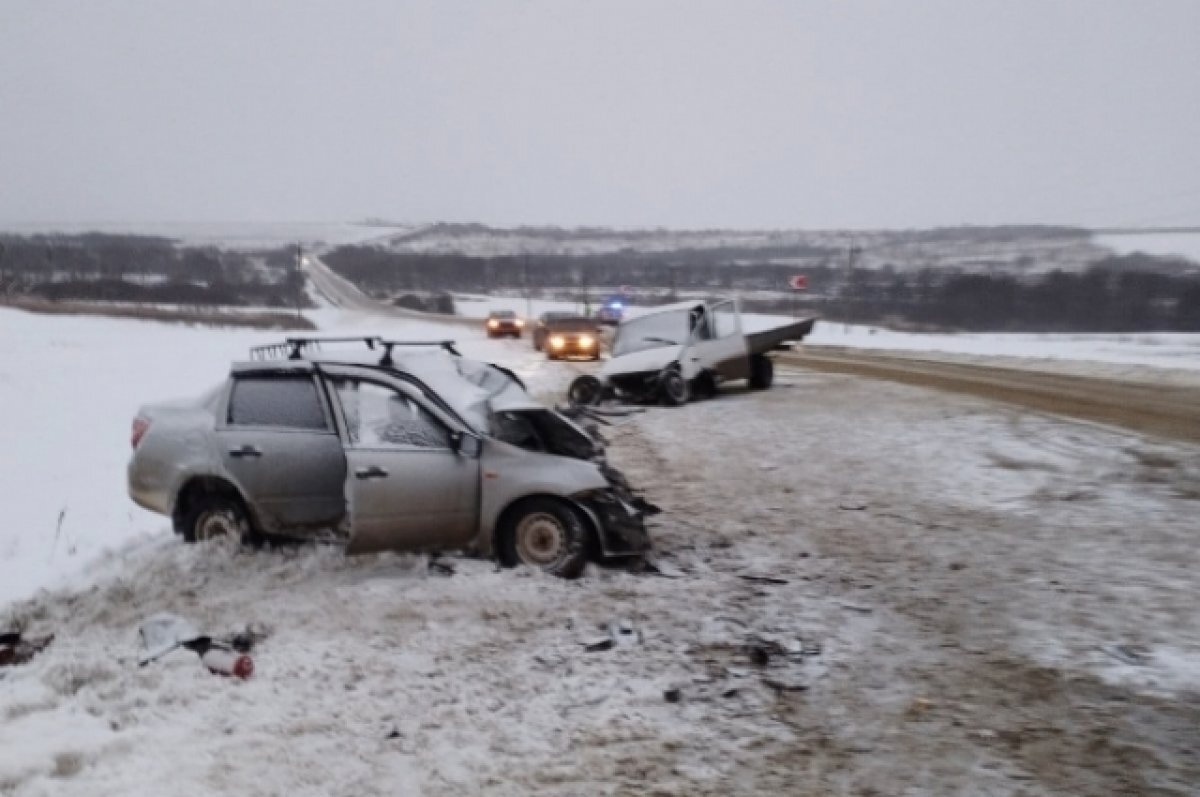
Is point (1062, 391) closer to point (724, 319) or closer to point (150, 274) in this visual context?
point (724, 319)

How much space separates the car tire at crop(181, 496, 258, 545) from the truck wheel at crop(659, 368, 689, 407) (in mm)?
10624

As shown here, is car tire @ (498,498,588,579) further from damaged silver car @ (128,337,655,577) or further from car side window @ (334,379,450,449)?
car side window @ (334,379,450,449)

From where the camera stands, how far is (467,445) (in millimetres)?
6672

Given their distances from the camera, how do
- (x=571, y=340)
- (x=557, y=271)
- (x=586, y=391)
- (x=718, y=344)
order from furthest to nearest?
(x=557, y=271) → (x=571, y=340) → (x=718, y=344) → (x=586, y=391)

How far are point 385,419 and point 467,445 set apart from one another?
700mm

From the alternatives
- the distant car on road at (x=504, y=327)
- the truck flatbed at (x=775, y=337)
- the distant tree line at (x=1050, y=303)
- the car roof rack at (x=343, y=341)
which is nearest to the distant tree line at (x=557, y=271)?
the distant tree line at (x=1050, y=303)

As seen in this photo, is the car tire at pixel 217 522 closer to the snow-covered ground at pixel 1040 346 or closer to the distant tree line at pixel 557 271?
the snow-covered ground at pixel 1040 346

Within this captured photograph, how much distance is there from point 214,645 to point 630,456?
7333 mm

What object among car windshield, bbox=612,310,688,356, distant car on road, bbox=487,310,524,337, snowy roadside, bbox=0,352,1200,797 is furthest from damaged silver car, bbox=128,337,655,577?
distant car on road, bbox=487,310,524,337

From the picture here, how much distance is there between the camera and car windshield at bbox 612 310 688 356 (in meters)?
17.8

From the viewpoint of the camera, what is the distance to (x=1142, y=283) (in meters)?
81.6

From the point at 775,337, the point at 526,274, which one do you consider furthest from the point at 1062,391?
the point at 526,274

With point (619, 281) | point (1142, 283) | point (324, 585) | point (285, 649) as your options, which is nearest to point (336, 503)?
point (324, 585)

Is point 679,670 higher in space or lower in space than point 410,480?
lower
